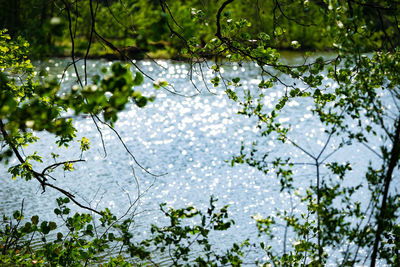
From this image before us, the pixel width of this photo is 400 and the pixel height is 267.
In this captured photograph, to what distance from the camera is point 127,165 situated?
13.0 meters

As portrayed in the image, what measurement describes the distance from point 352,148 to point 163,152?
5441 mm

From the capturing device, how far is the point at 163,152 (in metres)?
14.6

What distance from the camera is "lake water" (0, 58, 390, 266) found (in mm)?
10000

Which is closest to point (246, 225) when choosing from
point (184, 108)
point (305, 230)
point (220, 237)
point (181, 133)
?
point (220, 237)

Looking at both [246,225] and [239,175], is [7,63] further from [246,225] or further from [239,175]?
[239,175]

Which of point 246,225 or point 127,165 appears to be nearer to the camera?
point 246,225

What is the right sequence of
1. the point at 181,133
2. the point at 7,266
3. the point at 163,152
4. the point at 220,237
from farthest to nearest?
1. the point at 181,133
2. the point at 163,152
3. the point at 220,237
4. the point at 7,266

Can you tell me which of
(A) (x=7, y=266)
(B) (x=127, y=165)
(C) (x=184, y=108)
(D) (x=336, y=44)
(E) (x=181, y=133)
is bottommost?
(A) (x=7, y=266)

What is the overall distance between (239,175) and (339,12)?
368 inches

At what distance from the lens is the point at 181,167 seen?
43.0 ft

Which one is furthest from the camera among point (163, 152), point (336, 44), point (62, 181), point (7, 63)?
point (163, 152)

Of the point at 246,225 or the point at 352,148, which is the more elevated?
the point at 352,148

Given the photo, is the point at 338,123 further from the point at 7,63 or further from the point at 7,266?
the point at 7,63

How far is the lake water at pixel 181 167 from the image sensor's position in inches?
394
